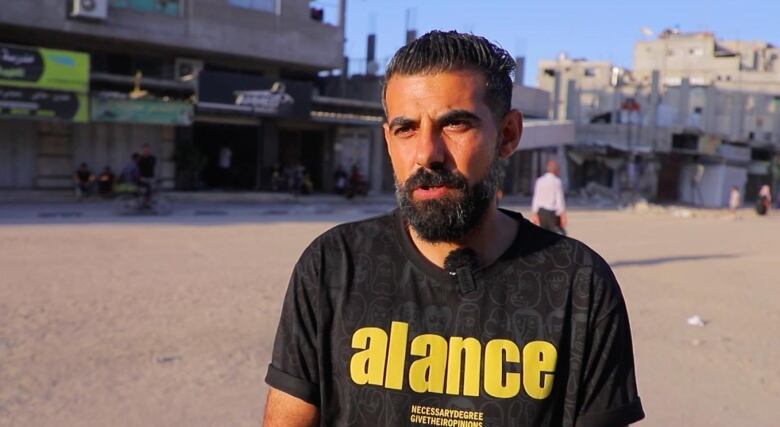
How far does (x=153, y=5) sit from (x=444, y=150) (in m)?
23.6

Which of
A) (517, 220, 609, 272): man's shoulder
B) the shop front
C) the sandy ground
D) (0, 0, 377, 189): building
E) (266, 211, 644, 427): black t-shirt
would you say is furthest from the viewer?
the shop front

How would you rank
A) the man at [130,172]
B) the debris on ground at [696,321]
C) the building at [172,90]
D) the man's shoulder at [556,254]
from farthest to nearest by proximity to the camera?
the man at [130,172]
the building at [172,90]
the debris on ground at [696,321]
the man's shoulder at [556,254]

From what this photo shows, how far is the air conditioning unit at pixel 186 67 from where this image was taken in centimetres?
2538

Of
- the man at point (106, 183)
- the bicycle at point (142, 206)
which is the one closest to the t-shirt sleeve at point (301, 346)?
the bicycle at point (142, 206)

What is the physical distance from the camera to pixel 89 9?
21.4 m

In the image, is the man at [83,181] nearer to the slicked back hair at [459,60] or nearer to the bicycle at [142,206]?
the bicycle at [142,206]

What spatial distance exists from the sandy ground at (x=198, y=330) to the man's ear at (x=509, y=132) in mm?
3149

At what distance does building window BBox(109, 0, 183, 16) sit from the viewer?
2288 cm

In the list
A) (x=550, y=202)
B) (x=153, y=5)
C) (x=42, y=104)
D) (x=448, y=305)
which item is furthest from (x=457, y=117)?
(x=153, y=5)

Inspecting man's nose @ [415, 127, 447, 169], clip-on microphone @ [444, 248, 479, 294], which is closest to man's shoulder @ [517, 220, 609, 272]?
clip-on microphone @ [444, 248, 479, 294]

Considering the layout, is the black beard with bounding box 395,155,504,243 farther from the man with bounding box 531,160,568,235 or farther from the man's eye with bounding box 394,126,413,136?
the man with bounding box 531,160,568,235

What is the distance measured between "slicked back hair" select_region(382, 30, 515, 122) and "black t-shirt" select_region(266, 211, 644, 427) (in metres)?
0.34

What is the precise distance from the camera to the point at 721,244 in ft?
56.3

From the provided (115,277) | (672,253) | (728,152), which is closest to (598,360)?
(115,277)
